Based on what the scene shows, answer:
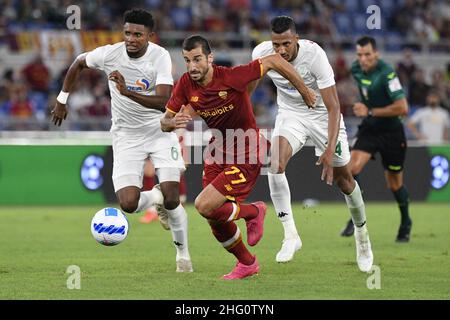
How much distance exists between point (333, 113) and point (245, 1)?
16266 mm

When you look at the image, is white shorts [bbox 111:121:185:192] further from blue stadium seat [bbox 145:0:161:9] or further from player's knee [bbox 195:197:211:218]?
blue stadium seat [bbox 145:0:161:9]

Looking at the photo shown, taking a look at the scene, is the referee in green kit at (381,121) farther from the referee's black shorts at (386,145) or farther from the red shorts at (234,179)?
the red shorts at (234,179)

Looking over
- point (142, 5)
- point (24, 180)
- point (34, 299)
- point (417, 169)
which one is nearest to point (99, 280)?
point (34, 299)

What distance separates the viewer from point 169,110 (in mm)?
8984

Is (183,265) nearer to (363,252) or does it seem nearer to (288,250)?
(288,250)

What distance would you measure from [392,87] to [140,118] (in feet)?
13.1

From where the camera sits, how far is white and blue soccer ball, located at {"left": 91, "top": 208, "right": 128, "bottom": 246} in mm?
9539

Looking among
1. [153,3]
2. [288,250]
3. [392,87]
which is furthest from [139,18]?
[153,3]

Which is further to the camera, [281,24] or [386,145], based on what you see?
[386,145]

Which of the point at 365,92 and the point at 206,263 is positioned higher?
the point at 365,92

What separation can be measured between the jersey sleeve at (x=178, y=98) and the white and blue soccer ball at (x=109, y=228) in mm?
1274

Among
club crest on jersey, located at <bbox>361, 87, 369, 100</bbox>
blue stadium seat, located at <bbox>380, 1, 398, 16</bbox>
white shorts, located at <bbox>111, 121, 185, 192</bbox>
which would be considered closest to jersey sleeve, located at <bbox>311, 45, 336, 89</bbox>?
white shorts, located at <bbox>111, 121, 185, 192</bbox>

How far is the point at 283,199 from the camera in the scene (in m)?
10.5

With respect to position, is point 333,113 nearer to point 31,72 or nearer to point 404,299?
point 404,299
